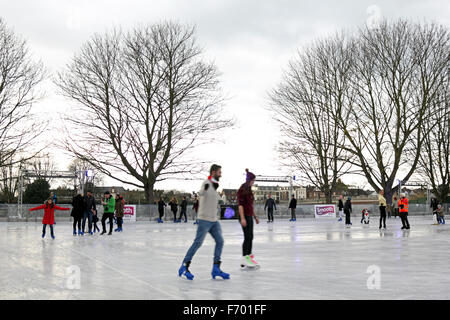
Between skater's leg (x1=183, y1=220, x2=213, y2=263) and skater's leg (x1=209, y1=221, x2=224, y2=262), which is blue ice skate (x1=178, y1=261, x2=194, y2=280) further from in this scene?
skater's leg (x1=209, y1=221, x2=224, y2=262)

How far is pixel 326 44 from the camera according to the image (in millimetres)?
37469

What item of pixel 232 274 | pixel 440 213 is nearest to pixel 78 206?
pixel 232 274

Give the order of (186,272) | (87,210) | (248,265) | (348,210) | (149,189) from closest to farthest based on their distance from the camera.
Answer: (186,272)
(248,265)
(87,210)
(348,210)
(149,189)

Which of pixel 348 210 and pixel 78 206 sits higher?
pixel 78 206

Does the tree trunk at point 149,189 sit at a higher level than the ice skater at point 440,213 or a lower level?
higher

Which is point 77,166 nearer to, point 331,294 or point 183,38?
point 183,38

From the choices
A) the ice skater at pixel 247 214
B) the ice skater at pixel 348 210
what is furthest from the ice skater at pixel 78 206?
the ice skater at pixel 348 210

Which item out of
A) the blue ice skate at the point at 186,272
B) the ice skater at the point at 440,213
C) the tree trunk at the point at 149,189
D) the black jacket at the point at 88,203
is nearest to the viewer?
the blue ice skate at the point at 186,272

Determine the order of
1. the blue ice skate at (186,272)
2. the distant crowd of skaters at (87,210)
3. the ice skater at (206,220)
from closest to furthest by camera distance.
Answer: the blue ice skate at (186,272) → the ice skater at (206,220) → the distant crowd of skaters at (87,210)

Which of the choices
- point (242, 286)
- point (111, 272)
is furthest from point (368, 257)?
point (111, 272)

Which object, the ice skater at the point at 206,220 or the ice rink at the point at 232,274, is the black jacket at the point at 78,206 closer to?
the ice rink at the point at 232,274

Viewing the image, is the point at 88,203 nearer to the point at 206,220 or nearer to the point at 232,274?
the point at 232,274

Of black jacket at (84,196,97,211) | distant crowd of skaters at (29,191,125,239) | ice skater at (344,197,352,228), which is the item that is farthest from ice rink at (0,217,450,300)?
ice skater at (344,197,352,228)
